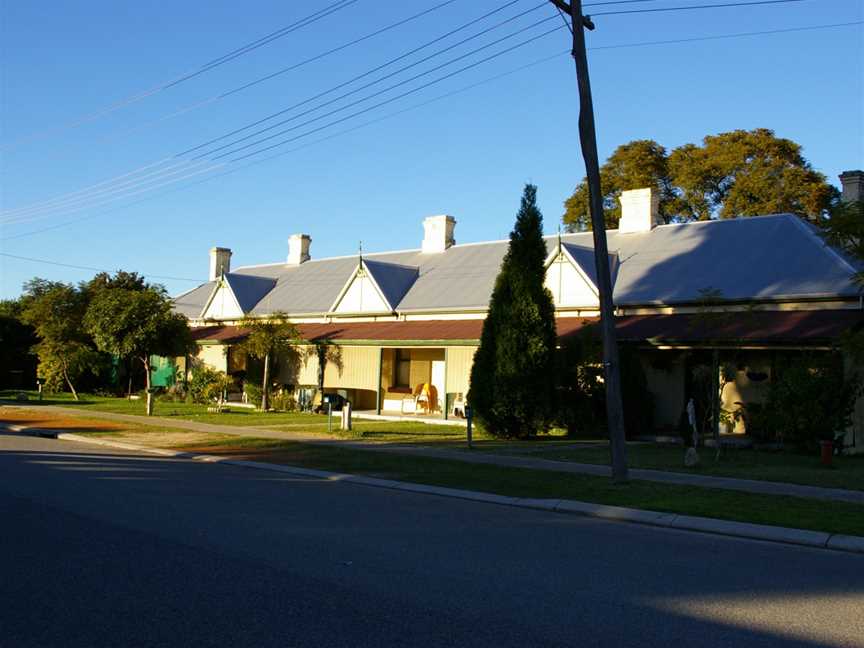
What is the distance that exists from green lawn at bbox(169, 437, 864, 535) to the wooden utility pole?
0.86 metres

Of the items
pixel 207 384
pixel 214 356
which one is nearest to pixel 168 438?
pixel 207 384

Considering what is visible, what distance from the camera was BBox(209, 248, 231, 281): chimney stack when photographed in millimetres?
46875

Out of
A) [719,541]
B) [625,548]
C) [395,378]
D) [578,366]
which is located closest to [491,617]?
[625,548]

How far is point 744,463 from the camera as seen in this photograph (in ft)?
56.7

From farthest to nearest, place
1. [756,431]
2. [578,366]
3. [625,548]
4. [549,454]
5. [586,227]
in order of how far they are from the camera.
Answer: [586,227]
[578,366]
[756,431]
[549,454]
[625,548]

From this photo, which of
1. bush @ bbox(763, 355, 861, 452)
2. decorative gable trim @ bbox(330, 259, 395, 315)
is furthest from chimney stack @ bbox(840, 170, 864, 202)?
decorative gable trim @ bbox(330, 259, 395, 315)

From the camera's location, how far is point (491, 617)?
637cm

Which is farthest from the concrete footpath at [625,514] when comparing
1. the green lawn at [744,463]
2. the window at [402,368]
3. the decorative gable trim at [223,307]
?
the decorative gable trim at [223,307]

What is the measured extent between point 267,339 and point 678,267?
1475 centimetres

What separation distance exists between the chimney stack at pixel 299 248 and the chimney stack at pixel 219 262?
19.6 ft

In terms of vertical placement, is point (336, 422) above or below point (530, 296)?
below

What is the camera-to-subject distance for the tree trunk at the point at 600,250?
46.5ft

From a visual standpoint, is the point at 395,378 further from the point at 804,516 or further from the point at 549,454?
the point at 804,516

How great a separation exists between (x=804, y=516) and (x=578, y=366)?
1191 centimetres
